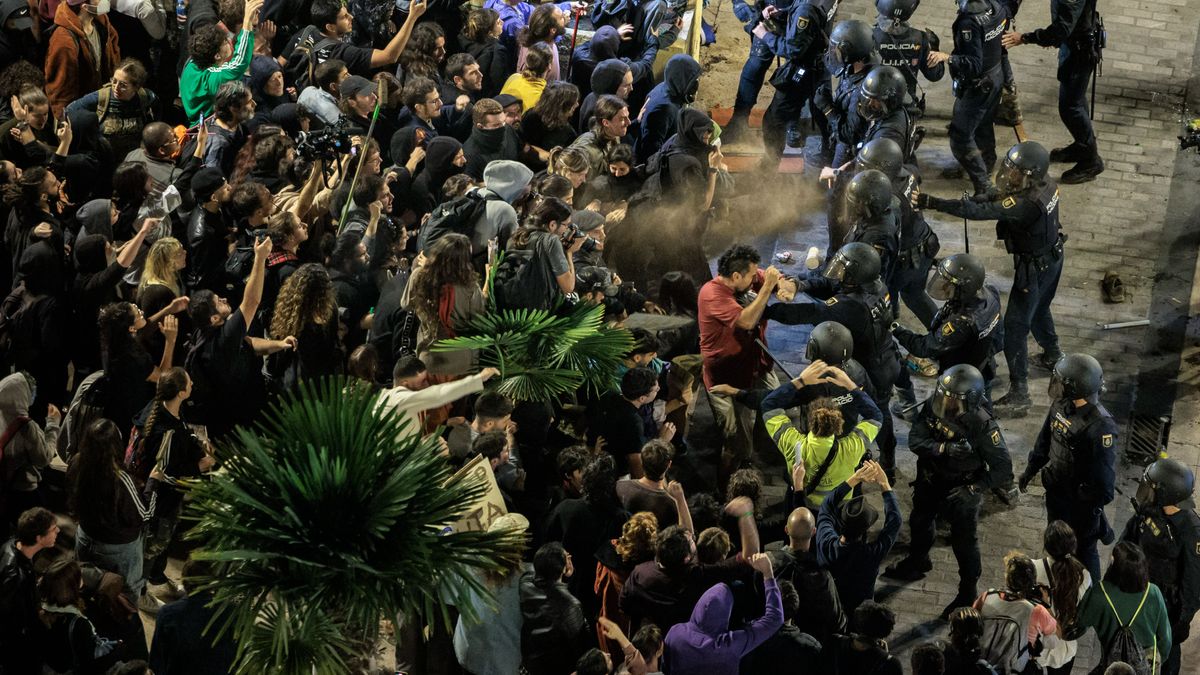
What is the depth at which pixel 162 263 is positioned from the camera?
9.29 metres

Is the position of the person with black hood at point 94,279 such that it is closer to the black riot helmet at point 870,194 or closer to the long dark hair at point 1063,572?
the black riot helmet at point 870,194

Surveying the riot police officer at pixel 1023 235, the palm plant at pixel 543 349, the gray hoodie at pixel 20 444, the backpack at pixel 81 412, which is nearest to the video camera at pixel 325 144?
the palm plant at pixel 543 349

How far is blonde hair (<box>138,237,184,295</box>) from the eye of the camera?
30.4 ft

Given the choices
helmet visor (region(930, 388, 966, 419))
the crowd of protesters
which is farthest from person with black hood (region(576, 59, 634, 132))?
helmet visor (region(930, 388, 966, 419))

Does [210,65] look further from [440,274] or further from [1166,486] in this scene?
[1166,486]

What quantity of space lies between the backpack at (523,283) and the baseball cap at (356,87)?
225cm

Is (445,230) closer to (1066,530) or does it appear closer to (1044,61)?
(1066,530)

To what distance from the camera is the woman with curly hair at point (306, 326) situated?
29.1 ft

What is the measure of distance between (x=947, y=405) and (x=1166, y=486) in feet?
4.17

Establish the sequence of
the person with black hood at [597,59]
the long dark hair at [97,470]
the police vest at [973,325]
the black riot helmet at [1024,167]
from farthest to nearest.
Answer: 1. the person with black hood at [597,59]
2. the black riot helmet at [1024,167]
3. the police vest at [973,325]
4. the long dark hair at [97,470]

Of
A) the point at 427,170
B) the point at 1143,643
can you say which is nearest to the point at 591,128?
the point at 427,170

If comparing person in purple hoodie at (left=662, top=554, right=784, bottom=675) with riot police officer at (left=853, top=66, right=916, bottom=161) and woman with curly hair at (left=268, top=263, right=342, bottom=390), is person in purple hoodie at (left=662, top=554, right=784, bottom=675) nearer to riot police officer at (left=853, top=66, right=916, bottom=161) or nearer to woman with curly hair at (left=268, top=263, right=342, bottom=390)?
woman with curly hair at (left=268, top=263, right=342, bottom=390)

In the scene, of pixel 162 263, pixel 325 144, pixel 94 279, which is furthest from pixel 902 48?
pixel 94 279

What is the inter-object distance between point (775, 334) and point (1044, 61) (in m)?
5.14
